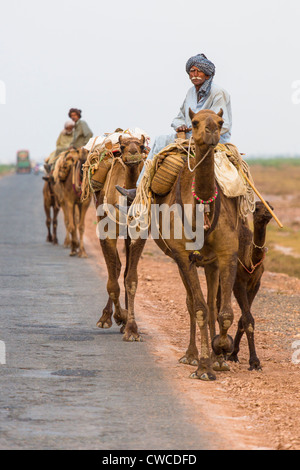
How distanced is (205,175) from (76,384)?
7.03 ft

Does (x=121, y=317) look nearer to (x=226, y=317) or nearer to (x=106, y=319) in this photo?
(x=106, y=319)

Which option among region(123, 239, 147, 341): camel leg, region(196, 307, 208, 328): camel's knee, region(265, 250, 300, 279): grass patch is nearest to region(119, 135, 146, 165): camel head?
region(123, 239, 147, 341): camel leg

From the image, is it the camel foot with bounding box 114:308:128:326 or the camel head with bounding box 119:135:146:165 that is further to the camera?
the camel foot with bounding box 114:308:128:326

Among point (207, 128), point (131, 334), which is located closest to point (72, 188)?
point (131, 334)

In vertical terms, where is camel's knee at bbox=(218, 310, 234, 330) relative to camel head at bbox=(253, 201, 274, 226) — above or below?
below

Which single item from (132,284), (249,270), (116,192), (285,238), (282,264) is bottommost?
(285,238)

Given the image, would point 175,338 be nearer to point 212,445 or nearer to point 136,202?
point 136,202

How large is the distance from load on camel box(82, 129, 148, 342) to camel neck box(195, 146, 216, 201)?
2099mm

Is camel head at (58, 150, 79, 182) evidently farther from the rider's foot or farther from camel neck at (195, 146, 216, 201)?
camel neck at (195, 146, 216, 201)

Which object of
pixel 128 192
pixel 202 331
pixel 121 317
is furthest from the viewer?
pixel 121 317

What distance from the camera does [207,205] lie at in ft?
26.6

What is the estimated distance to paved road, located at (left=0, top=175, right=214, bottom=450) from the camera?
6.27 metres

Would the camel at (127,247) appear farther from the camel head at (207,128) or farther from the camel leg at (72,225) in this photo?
the camel leg at (72,225)
